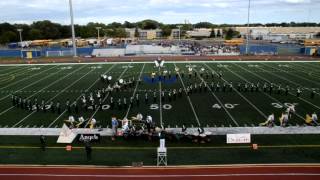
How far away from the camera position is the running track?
492 inches

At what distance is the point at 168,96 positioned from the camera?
2477 cm

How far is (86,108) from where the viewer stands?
22000mm

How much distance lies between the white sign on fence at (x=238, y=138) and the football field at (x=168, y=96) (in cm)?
270

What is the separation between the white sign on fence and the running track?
2.50 m

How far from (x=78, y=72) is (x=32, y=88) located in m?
9.58

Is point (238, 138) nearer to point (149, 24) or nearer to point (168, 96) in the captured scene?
point (168, 96)

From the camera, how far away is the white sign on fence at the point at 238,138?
15.7 meters

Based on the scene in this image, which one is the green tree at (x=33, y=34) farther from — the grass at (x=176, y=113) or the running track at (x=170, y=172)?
the running track at (x=170, y=172)

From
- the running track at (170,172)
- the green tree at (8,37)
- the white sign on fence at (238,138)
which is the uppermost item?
the green tree at (8,37)

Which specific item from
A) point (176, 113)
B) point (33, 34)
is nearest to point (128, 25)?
point (33, 34)

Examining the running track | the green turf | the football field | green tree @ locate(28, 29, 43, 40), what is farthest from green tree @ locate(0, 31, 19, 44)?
the running track

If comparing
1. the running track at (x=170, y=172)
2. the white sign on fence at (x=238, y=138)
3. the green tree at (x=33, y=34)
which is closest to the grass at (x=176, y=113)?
the white sign on fence at (x=238, y=138)

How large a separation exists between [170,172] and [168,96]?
1212cm

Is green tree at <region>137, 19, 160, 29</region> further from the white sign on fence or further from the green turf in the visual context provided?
the white sign on fence
